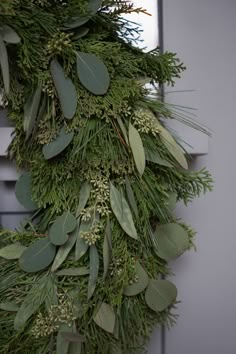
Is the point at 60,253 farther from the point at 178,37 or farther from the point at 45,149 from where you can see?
the point at 178,37

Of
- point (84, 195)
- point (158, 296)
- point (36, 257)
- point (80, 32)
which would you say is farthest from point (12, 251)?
point (80, 32)

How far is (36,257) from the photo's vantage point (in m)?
0.52

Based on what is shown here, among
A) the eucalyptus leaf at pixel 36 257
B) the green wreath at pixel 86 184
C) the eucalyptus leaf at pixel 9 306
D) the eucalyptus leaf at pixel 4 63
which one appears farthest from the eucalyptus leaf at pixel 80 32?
the eucalyptus leaf at pixel 9 306

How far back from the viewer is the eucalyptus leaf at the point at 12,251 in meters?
0.54

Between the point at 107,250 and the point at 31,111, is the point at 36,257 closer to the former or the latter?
the point at 107,250

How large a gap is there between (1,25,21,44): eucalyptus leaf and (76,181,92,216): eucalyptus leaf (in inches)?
9.0

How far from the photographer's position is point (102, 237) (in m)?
0.53

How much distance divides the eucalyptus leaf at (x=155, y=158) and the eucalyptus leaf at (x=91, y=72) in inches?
5.0

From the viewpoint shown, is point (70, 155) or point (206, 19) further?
point (206, 19)

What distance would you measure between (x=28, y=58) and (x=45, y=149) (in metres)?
0.13

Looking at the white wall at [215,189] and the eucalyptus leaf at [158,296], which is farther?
the white wall at [215,189]

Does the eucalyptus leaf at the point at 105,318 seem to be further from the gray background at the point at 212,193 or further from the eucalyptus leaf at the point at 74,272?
the gray background at the point at 212,193

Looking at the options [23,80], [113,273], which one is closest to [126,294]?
[113,273]

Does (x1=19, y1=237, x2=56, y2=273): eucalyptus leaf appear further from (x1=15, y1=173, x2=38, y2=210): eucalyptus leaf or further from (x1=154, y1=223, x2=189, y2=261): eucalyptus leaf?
(x1=154, y1=223, x2=189, y2=261): eucalyptus leaf
